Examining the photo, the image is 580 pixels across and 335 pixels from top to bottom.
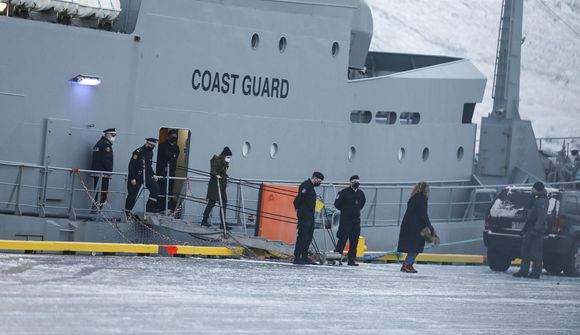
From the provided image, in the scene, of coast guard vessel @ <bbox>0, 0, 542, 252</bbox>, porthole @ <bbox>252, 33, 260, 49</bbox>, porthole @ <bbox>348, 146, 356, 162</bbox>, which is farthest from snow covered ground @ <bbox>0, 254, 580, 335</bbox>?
porthole @ <bbox>348, 146, 356, 162</bbox>

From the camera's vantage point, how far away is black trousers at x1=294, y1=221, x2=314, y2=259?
17266 mm

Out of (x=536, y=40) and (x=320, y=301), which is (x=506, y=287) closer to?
(x=320, y=301)

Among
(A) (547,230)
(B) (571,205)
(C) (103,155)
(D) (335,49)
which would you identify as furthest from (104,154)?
(B) (571,205)

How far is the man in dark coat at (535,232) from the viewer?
60.6ft

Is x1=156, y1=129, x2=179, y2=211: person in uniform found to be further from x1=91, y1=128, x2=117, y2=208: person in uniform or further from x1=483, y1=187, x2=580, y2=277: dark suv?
x1=483, y1=187, x2=580, y2=277: dark suv

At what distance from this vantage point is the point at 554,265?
19859mm

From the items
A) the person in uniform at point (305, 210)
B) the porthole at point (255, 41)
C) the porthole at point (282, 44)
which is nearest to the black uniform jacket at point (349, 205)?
the person in uniform at point (305, 210)

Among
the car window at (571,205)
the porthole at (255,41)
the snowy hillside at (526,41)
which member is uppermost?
the snowy hillside at (526,41)

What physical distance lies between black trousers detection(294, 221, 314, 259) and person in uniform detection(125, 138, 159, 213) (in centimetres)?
226

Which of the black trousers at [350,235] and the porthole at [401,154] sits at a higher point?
the porthole at [401,154]

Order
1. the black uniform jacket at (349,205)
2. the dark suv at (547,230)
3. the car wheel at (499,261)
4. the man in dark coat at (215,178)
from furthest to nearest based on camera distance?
the car wheel at (499,261), the dark suv at (547,230), the man in dark coat at (215,178), the black uniform jacket at (349,205)

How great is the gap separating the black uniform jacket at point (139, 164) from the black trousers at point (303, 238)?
93.4 inches

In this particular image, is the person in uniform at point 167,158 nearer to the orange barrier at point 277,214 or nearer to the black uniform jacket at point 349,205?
the orange barrier at point 277,214

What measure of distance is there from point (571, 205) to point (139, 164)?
7053mm
